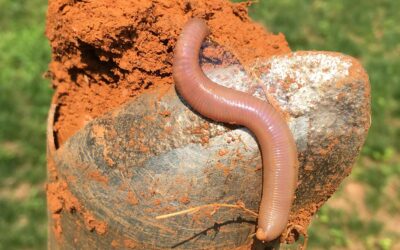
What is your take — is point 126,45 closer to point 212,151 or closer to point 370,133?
point 212,151

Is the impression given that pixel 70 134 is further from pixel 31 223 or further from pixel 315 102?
pixel 31 223

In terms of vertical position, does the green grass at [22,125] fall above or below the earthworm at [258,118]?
below

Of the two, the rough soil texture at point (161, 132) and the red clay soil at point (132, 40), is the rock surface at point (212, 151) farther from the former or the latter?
the red clay soil at point (132, 40)

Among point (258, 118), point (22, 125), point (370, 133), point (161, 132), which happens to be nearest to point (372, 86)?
point (370, 133)

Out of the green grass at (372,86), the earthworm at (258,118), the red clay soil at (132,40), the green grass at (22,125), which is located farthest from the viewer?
the green grass at (372,86)

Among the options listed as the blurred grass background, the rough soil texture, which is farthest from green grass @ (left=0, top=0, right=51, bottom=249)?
the rough soil texture

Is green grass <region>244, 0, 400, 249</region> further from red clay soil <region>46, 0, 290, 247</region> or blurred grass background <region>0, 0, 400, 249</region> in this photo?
red clay soil <region>46, 0, 290, 247</region>

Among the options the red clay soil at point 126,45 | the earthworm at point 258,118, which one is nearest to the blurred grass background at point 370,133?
the earthworm at point 258,118

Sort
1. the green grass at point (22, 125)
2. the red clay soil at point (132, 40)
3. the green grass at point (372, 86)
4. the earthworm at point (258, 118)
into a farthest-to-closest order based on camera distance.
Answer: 1. the green grass at point (372, 86)
2. the green grass at point (22, 125)
3. the red clay soil at point (132, 40)
4. the earthworm at point (258, 118)
